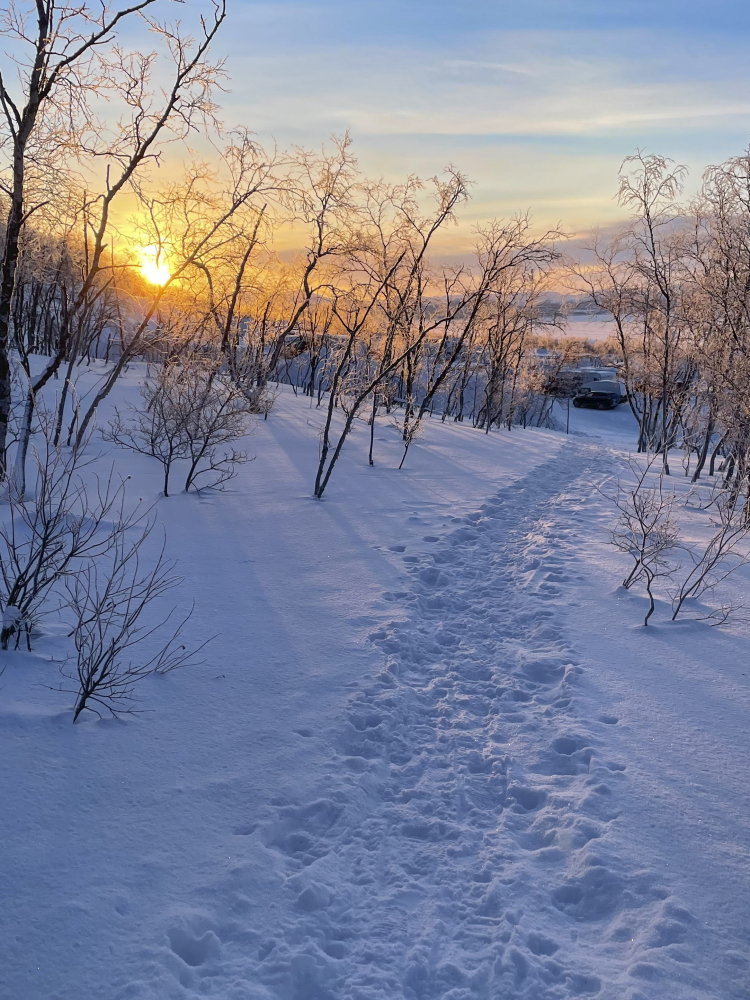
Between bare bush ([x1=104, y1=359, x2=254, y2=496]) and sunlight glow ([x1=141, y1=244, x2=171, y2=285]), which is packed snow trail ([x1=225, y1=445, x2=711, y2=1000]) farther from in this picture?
sunlight glow ([x1=141, y1=244, x2=171, y2=285])

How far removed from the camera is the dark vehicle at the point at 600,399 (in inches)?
2106

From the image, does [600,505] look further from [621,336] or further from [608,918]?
[621,336]

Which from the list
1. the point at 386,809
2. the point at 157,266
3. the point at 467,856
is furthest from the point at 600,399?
the point at 467,856

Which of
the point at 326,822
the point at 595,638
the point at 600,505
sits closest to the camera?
the point at 326,822

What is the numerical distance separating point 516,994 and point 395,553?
16.0 feet

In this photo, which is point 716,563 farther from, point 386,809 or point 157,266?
point 157,266

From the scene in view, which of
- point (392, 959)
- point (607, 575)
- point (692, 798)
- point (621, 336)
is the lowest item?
point (392, 959)

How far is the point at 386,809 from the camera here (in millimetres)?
3064

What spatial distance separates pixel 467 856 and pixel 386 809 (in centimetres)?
44

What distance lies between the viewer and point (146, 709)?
11.5 ft

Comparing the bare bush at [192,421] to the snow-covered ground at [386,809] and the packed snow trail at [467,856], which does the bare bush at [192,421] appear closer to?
the snow-covered ground at [386,809]

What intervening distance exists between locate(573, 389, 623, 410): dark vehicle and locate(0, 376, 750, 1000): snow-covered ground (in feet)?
169

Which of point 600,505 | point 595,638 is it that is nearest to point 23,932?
point 595,638

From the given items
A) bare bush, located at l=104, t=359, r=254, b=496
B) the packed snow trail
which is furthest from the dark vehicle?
Answer: the packed snow trail
